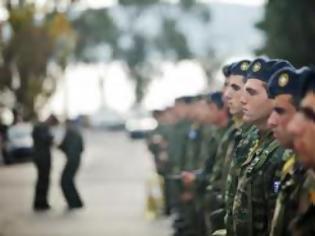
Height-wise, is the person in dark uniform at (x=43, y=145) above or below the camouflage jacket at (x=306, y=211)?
below

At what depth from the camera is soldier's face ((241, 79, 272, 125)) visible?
641 centimetres

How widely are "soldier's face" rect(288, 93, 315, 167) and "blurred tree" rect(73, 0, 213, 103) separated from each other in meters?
74.9

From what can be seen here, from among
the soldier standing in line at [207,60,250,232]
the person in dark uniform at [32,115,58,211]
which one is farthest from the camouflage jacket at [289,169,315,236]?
the person in dark uniform at [32,115,58,211]

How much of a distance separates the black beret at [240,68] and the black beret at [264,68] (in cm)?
74

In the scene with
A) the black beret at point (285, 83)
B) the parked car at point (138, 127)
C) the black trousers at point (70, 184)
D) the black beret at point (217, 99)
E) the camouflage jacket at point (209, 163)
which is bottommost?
the parked car at point (138, 127)

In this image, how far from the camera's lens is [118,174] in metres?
28.2

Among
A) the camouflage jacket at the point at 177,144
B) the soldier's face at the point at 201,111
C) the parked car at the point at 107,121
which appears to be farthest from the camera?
the parked car at the point at 107,121

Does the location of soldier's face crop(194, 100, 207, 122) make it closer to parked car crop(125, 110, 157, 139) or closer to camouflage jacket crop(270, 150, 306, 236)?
camouflage jacket crop(270, 150, 306, 236)

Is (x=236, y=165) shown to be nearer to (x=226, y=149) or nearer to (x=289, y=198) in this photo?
(x=289, y=198)

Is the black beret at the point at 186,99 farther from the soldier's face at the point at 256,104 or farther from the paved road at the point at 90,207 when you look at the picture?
the soldier's face at the point at 256,104

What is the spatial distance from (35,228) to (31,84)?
36188mm

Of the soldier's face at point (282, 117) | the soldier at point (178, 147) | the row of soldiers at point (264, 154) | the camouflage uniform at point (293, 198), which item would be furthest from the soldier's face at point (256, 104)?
the soldier at point (178, 147)

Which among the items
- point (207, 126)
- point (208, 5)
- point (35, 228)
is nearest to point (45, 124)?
point (35, 228)

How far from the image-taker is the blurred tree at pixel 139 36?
81500mm
